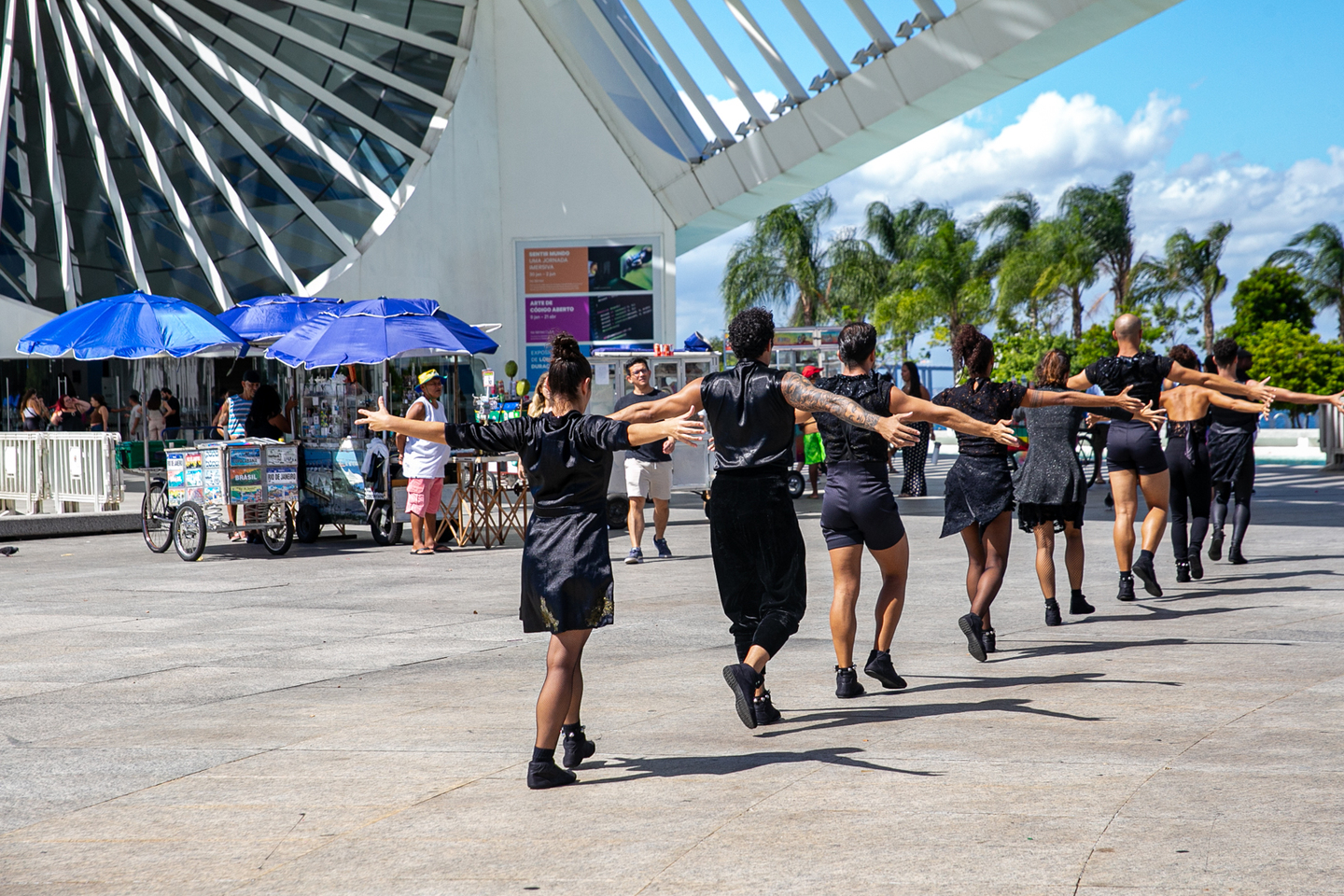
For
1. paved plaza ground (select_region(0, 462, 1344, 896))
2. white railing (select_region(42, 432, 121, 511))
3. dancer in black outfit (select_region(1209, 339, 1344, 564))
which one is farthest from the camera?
white railing (select_region(42, 432, 121, 511))

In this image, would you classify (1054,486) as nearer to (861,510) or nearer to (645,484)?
(861,510)

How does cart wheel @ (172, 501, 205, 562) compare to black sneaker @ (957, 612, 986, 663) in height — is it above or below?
above

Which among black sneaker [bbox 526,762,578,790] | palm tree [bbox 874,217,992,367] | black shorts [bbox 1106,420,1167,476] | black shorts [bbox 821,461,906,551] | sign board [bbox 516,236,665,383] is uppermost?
palm tree [bbox 874,217,992,367]

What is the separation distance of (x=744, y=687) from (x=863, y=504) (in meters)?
1.25

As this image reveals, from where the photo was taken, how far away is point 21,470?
57.3ft

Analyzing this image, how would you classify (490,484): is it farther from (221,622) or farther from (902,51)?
(902,51)

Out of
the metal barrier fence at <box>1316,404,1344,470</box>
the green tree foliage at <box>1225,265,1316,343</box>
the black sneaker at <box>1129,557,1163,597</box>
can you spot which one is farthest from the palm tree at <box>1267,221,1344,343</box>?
the black sneaker at <box>1129,557,1163,597</box>

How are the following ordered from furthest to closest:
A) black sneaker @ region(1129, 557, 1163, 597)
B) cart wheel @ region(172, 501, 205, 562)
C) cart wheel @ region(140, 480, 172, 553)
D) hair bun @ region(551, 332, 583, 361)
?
1. cart wheel @ region(140, 480, 172, 553)
2. cart wheel @ region(172, 501, 205, 562)
3. black sneaker @ region(1129, 557, 1163, 597)
4. hair bun @ region(551, 332, 583, 361)

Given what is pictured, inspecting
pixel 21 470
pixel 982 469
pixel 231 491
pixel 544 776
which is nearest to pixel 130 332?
pixel 231 491

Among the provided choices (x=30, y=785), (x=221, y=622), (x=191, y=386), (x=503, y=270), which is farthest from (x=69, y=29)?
(x=30, y=785)

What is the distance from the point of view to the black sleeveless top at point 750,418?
5.55m

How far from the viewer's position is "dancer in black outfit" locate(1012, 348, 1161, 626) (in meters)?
8.40

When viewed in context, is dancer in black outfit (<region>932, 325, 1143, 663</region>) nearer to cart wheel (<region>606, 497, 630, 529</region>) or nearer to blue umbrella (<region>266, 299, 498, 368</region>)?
blue umbrella (<region>266, 299, 498, 368</region>)

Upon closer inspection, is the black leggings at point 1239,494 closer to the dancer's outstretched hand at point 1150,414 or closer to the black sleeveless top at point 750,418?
the dancer's outstretched hand at point 1150,414
